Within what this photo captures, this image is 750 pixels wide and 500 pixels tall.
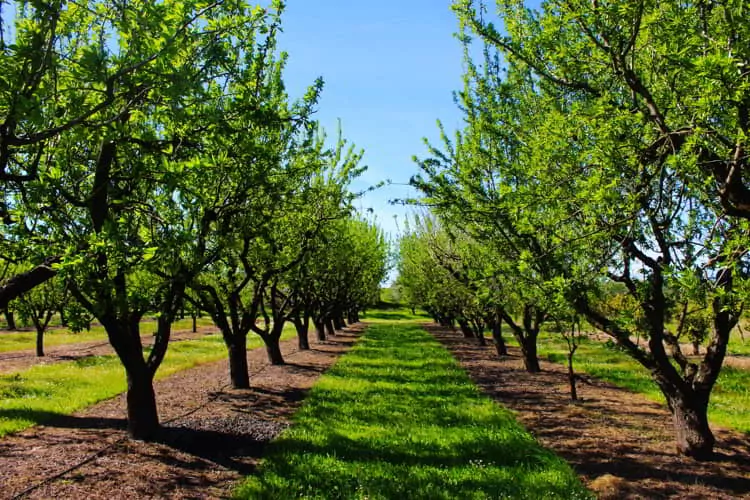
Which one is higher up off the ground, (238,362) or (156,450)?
(238,362)

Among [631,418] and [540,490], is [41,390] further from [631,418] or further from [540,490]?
[631,418]

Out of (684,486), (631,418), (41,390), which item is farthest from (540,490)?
(41,390)

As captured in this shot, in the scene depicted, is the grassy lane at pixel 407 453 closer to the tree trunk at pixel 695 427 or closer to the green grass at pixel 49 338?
the tree trunk at pixel 695 427

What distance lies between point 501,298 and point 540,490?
9.83 m

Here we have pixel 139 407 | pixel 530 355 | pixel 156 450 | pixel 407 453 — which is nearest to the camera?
pixel 407 453

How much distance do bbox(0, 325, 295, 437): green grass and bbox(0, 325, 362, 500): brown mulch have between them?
2.35 ft

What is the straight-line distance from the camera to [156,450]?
1045 centimetres

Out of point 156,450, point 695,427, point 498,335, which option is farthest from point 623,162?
point 498,335

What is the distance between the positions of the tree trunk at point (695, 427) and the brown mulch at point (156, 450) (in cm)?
842

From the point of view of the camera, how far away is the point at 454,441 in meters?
11.1

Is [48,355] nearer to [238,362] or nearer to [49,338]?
[49,338]

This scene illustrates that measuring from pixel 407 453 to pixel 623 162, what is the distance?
6.78m

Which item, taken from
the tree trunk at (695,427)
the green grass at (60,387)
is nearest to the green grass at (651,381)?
the tree trunk at (695,427)

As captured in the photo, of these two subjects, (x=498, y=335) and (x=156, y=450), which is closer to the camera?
(x=156, y=450)
